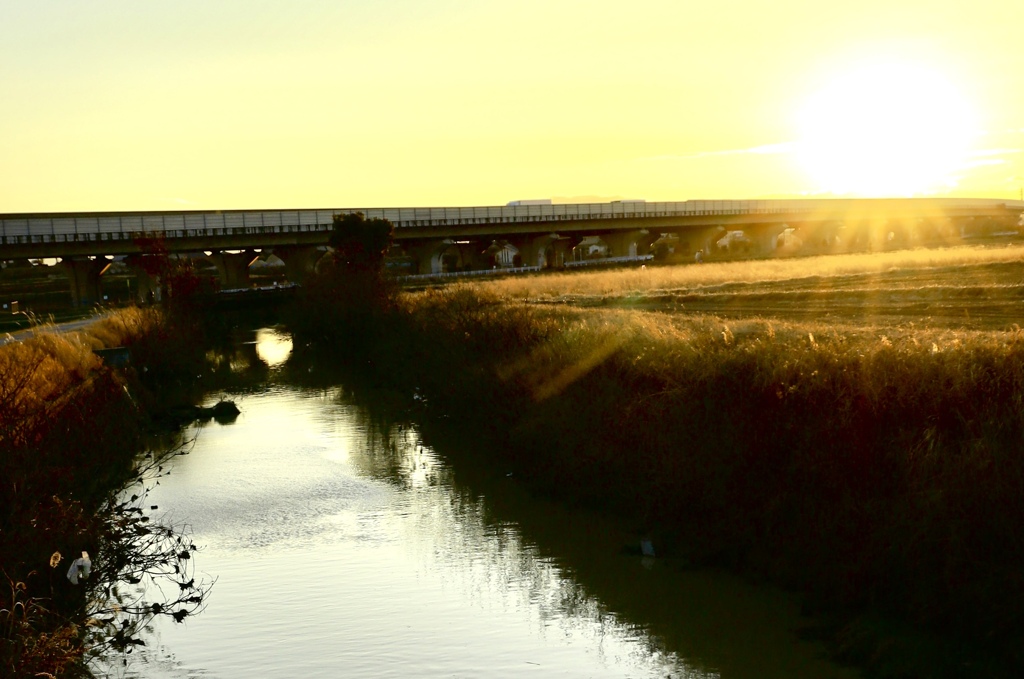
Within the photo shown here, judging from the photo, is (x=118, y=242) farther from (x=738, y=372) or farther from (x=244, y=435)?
(x=738, y=372)

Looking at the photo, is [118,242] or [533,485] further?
[118,242]

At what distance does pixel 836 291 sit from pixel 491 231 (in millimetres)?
65892

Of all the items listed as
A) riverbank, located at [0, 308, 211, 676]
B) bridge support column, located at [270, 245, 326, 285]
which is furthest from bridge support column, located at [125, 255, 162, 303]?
riverbank, located at [0, 308, 211, 676]

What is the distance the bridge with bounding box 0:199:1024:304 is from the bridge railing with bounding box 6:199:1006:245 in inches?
4.4

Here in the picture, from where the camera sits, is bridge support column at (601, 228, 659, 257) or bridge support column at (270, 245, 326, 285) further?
bridge support column at (601, 228, 659, 257)

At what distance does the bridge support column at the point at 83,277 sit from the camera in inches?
3260

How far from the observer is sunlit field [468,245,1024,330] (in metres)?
36.8

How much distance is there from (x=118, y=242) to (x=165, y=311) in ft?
108

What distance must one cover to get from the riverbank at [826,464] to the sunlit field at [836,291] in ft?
41.7

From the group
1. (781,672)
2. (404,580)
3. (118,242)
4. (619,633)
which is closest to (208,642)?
(404,580)

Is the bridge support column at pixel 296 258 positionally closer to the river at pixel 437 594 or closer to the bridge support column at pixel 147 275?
the bridge support column at pixel 147 275

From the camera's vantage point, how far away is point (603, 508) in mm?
20359

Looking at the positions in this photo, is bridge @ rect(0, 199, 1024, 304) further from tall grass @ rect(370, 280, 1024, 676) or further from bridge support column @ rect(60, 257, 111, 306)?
tall grass @ rect(370, 280, 1024, 676)

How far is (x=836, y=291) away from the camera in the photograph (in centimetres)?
5019
